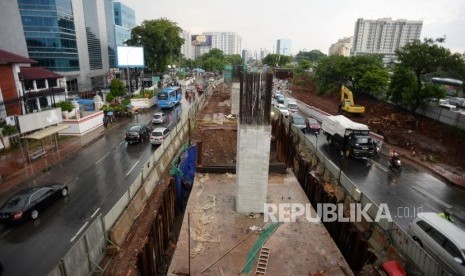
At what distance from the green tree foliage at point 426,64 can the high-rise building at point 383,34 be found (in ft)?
496

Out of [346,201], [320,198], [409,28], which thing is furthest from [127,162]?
[409,28]

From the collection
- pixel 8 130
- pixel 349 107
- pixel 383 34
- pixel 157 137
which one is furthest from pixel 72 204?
pixel 383 34

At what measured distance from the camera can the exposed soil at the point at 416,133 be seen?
80.3ft

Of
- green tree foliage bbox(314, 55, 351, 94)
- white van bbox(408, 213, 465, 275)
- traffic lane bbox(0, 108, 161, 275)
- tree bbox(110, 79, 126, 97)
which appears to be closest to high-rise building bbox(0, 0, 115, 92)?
tree bbox(110, 79, 126, 97)

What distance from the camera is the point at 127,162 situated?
69.5 ft

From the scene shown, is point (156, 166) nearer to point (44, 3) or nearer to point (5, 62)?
point (5, 62)

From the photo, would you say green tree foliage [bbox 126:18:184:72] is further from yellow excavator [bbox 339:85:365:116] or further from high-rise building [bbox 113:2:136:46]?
yellow excavator [bbox 339:85:365:116]

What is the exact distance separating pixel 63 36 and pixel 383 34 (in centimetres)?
18200

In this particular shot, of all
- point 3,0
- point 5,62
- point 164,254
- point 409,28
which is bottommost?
point 164,254

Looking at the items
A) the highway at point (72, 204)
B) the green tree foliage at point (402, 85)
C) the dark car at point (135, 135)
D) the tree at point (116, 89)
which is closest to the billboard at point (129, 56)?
the tree at point (116, 89)

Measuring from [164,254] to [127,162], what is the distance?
10.4m

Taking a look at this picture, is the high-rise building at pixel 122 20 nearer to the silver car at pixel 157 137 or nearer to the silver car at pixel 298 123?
the silver car at pixel 157 137

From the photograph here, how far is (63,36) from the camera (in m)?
47.7

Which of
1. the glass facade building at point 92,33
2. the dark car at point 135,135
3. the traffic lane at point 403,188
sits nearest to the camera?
the traffic lane at point 403,188
